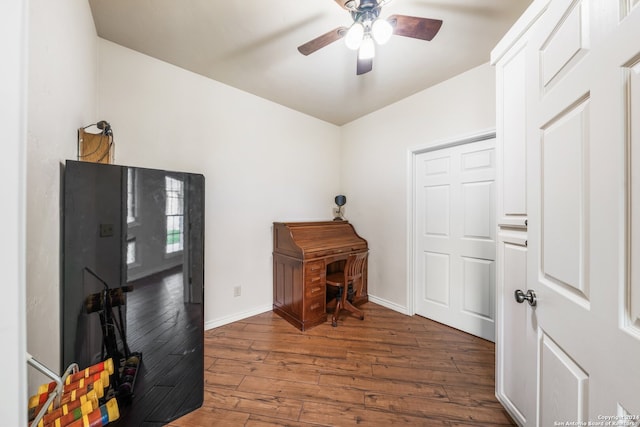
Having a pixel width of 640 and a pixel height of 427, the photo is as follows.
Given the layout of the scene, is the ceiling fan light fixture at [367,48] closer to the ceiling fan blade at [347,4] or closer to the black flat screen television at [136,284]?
the ceiling fan blade at [347,4]

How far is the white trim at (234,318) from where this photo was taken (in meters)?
2.24

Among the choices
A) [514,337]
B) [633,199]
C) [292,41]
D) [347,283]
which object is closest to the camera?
[633,199]

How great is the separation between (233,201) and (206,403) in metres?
1.71

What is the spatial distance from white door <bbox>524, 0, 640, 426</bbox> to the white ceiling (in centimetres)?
96

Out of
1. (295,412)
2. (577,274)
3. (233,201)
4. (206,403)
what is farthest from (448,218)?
(206,403)

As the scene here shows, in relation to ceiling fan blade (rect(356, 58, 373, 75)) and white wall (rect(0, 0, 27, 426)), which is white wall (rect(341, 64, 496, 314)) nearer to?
ceiling fan blade (rect(356, 58, 373, 75))

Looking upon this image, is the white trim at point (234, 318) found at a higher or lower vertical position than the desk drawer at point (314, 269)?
lower

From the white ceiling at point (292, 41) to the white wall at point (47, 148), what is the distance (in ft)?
1.83

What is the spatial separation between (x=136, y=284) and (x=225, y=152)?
1598 millimetres

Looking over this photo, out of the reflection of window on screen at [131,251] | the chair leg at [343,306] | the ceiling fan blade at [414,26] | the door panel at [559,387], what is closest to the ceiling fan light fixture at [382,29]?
the ceiling fan blade at [414,26]

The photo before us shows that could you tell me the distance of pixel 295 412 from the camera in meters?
1.33

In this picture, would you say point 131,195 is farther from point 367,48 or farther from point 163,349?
point 367,48

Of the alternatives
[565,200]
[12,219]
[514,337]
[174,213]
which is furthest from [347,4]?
[514,337]

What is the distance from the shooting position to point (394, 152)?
8.84 ft
